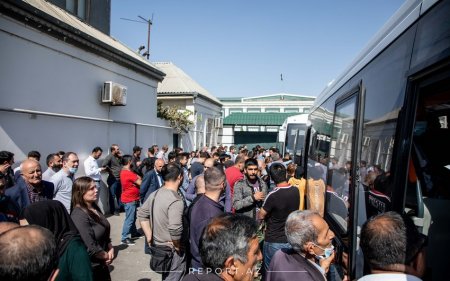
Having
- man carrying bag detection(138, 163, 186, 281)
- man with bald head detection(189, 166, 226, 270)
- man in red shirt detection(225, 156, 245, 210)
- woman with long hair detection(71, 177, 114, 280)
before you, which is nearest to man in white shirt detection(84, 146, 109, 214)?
man in red shirt detection(225, 156, 245, 210)

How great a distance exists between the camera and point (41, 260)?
1.93 meters

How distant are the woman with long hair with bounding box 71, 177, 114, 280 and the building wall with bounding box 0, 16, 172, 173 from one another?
165 inches

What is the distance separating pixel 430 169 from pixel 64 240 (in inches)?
109

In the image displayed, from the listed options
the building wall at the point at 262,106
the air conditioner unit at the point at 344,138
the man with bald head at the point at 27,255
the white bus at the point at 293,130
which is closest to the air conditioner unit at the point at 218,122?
the white bus at the point at 293,130

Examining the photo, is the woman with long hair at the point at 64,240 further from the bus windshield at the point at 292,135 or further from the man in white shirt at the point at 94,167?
the bus windshield at the point at 292,135

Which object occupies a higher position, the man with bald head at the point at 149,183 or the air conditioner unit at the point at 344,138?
the air conditioner unit at the point at 344,138

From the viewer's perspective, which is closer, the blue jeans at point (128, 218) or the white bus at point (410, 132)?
the white bus at point (410, 132)

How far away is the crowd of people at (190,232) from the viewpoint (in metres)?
1.94

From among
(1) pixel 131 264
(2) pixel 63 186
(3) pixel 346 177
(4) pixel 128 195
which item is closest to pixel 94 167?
(4) pixel 128 195

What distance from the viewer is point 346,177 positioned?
12.4 ft

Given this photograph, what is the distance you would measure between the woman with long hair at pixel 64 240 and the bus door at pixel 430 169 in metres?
2.35

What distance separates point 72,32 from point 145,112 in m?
4.92

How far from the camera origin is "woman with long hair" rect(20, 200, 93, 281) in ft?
8.89

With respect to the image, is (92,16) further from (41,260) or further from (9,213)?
(41,260)
